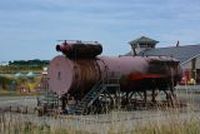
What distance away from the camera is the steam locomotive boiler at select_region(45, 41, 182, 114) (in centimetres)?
2803

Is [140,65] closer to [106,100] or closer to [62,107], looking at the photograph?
[106,100]

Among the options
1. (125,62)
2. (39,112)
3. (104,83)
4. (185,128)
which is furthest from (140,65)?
(185,128)

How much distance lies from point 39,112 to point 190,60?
50.1 m

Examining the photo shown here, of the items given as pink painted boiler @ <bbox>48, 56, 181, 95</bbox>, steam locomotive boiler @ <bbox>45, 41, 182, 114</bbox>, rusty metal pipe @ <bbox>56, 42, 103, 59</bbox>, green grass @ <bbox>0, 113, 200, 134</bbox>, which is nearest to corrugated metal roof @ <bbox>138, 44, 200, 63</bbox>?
pink painted boiler @ <bbox>48, 56, 181, 95</bbox>

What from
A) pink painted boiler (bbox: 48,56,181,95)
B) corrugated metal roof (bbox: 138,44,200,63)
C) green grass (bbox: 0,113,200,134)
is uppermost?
corrugated metal roof (bbox: 138,44,200,63)

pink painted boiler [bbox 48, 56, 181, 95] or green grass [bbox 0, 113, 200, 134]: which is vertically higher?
pink painted boiler [bbox 48, 56, 181, 95]

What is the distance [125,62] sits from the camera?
101 feet

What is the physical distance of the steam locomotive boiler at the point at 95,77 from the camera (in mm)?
28031

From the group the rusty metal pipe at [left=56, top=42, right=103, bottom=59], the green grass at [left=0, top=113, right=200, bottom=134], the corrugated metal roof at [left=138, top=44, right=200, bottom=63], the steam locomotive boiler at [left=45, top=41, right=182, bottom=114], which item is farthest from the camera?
the corrugated metal roof at [left=138, top=44, right=200, bottom=63]

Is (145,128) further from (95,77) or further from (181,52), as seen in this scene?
(181,52)

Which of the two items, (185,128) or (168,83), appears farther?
(168,83)

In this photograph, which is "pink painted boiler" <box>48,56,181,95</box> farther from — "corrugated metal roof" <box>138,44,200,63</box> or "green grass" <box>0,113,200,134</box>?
"corrugated metal roof" <box>138,44,200,63</box>

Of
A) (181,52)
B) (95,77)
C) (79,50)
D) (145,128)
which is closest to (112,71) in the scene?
(95,77)

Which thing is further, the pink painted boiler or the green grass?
the pink painted boiler
